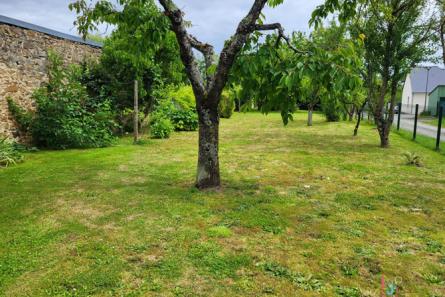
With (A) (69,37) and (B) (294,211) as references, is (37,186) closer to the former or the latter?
(B) (294,211)

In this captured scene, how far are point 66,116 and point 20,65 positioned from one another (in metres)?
1.50

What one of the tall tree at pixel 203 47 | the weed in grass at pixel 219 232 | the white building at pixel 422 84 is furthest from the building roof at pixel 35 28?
the white building at pixel 422 84

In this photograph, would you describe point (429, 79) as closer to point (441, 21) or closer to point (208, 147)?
point (441, 21)

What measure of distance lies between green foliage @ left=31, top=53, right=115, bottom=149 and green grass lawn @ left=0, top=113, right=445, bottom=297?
174 cm

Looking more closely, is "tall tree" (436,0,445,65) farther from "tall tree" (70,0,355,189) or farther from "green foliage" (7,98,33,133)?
"green foliage" (7,98,33,133)

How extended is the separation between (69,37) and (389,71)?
898 cm

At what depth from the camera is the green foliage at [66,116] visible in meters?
8.78

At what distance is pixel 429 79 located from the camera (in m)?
44.2

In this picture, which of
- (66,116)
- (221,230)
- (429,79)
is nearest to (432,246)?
(221,230)

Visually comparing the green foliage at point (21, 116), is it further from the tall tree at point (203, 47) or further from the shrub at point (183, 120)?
the shrub at point (183, 120)

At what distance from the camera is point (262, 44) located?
4719 millimetres

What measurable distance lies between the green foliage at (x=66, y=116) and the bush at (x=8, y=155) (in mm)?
1109

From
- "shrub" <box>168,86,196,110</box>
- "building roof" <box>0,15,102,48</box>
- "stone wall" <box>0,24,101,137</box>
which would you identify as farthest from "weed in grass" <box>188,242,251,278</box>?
"shrub" <box>168,86,196,110</box>

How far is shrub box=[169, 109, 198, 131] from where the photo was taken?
13945 millimetres
